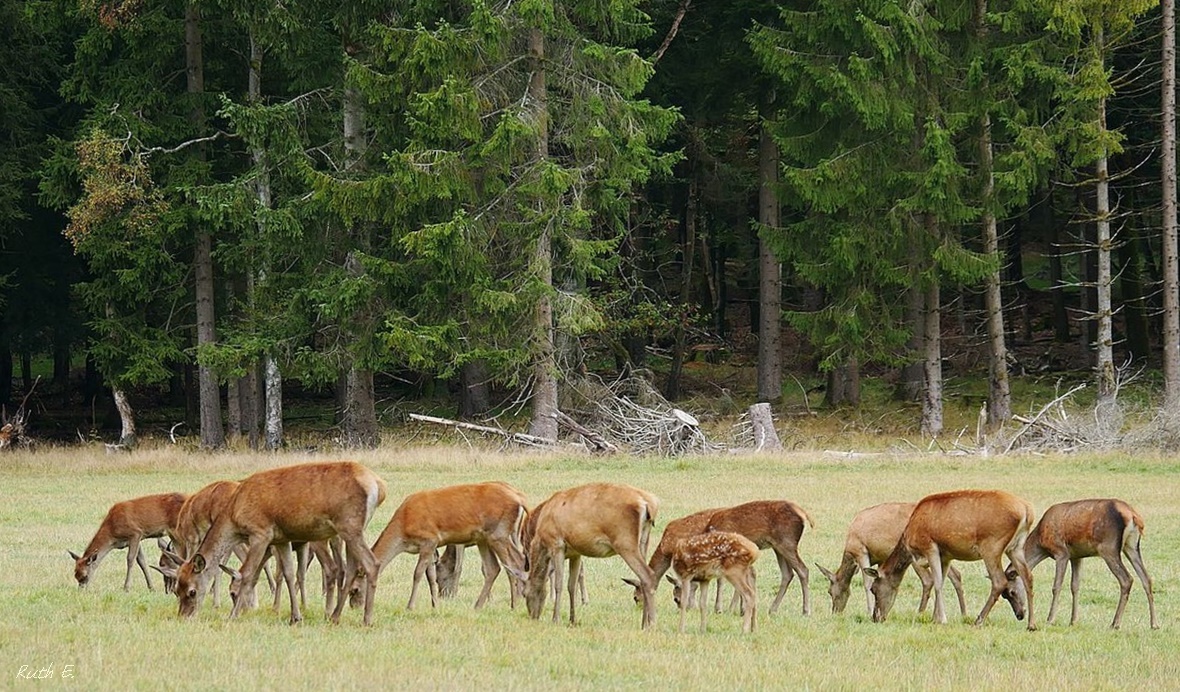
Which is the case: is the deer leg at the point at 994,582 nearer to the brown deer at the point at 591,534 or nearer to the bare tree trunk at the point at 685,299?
the brown deer at the point at 591,534

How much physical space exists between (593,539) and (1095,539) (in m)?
4.37

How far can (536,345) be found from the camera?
3322cm

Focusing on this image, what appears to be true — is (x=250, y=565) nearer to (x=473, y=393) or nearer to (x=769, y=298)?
(x=769, y=298)

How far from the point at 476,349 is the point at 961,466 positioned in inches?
419

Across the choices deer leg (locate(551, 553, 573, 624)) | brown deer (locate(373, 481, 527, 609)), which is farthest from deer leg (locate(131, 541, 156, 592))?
deer leg (locate(551, 553, 573, 624))

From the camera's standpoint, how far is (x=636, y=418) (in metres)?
33.0

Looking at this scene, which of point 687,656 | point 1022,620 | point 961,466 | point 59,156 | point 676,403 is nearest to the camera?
point 687,656

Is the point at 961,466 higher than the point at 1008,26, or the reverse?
the point at 1008,26

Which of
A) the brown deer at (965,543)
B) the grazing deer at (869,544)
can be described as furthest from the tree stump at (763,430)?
the brown deer at (965,543)

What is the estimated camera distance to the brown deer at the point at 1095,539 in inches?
505

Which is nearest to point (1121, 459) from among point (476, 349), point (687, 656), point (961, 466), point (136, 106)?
point (961, 466)

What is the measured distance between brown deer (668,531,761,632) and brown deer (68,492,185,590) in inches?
214

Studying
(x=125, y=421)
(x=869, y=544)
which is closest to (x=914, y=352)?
(x=125, y=421)

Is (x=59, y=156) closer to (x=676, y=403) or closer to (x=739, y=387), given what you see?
(x=676, y=403)
